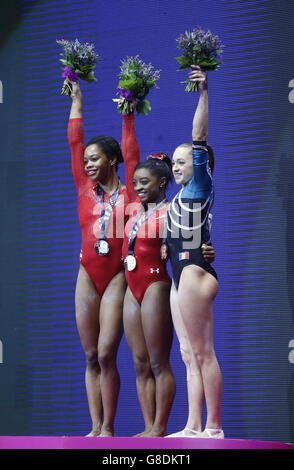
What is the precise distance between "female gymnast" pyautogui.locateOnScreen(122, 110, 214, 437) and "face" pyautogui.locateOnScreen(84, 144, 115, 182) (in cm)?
25

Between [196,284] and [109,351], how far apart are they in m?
0.71

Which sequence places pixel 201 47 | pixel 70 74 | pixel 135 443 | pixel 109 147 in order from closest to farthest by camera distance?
pixel 135 443 → pixel 201 47 → pixel 109 147 → pixel 70 74

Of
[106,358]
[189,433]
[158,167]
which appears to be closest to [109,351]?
[106,358]

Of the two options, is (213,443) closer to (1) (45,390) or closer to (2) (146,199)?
(2) (146,199)

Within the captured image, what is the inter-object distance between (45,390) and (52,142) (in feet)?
6.27

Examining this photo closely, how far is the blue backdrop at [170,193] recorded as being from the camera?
5422 mm

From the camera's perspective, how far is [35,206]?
20.6 ft

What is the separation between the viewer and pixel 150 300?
14.5 ft

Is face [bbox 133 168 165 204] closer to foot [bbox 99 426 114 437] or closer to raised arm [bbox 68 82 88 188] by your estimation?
raised arm [bbox 68 82 88 188]

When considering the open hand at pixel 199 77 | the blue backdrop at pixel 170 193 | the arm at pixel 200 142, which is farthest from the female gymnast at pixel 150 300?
the blue backdrop at pixel 170 193

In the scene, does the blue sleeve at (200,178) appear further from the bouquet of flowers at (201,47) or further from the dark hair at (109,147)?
the dark hair at (109,147)

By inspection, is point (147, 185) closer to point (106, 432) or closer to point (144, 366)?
point (144, 366)

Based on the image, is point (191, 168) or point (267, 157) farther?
point (267, 157)
